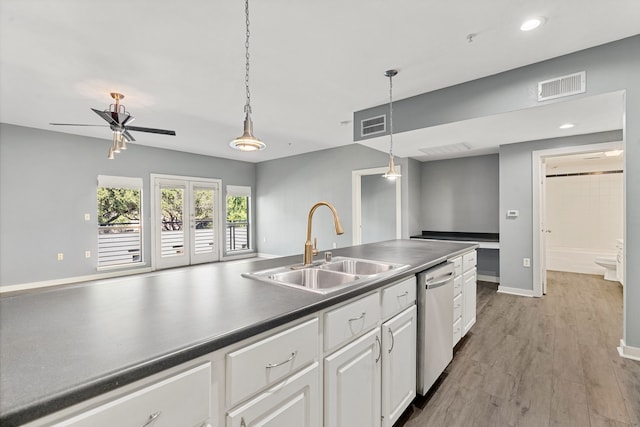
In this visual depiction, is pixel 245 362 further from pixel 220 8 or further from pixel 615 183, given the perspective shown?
pixel 615 183

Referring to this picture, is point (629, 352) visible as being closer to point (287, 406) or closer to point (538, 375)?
point (538, 375)

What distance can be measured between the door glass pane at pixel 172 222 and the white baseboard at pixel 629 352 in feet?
22.9

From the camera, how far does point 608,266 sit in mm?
4902

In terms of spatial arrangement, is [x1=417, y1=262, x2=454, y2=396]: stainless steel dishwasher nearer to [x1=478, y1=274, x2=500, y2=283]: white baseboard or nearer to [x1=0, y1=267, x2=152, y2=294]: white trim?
[x1=478, y1=274, x2=500, y2=283]: white baseboard

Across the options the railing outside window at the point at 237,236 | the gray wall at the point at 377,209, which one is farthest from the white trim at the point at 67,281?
the gray wall at the point at 377,209

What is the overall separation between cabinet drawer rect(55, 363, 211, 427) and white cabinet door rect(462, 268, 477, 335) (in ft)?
8.39

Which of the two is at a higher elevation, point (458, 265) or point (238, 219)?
point (238, 219)

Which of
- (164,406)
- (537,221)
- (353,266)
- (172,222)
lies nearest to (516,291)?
(537,221)

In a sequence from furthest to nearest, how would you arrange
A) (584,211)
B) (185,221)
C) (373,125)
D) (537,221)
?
(185,221)
(584,211)
(537,221)
(373,125)

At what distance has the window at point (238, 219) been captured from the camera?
7.60 m

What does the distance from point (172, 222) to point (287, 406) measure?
20.6 ft

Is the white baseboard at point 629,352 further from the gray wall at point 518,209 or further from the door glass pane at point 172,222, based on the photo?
the door glass pane at point 172,222

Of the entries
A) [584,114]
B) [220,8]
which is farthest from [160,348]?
[584,114]

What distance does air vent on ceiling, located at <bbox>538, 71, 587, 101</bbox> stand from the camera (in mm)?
2596
